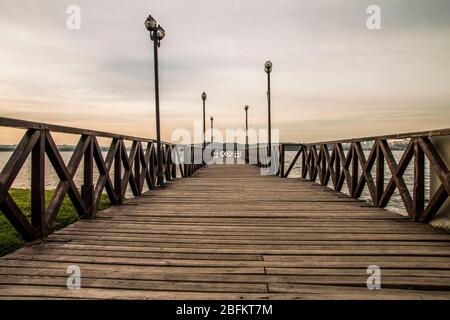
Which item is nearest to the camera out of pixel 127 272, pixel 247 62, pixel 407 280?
pixel 407 280

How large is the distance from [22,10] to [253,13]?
8.45 m

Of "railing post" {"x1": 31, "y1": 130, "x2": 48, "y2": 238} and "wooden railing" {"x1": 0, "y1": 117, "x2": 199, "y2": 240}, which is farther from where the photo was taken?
"railing post" {"x1": 31, "y1": 130, "x2": 48, "y2": 238}

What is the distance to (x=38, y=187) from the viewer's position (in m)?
3.03

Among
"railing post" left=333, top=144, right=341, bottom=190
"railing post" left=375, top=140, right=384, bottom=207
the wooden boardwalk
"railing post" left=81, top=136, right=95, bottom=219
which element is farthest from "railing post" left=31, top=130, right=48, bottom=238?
"railing post" left=333, top=144, right=341, bottom=190

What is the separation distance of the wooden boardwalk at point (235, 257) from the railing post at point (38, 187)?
21cm

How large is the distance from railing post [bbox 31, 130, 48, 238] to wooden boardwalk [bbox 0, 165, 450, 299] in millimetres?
214

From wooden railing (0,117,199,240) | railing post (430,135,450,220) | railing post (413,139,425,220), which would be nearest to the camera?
wooden railing (0,117,199,240)

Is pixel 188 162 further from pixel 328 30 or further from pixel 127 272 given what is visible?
pixel 127 272

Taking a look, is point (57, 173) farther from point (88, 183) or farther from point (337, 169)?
point (337, 169)

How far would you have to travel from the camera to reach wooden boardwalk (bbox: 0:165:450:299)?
1938mm

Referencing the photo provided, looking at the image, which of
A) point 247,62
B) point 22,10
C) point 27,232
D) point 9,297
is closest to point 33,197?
point 27,232

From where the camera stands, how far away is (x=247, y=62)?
74.6 ft

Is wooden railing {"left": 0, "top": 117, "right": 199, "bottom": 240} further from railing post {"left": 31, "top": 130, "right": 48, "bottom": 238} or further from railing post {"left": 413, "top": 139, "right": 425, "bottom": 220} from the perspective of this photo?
railing post {"left": 413, "top": 139, "right": 425, "bottom": 220}

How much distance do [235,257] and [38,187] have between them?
215cm
